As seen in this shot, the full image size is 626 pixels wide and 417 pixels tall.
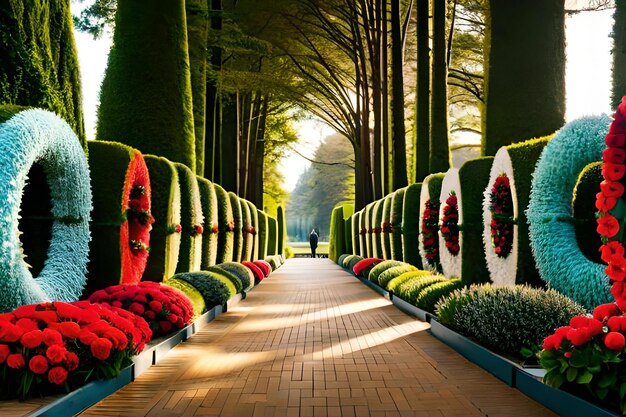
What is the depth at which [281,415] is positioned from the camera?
14.4 feet

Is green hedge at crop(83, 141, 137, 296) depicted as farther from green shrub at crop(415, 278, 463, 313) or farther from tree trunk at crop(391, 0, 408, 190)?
tree trunk at crop(391, 0, 408, 190)

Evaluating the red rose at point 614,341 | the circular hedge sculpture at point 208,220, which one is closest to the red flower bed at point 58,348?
the red rose at point 614,341

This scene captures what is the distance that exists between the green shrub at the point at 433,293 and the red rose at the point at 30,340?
610 cm

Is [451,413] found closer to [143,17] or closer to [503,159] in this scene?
[503,159]

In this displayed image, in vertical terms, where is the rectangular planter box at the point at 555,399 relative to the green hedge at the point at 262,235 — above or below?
below

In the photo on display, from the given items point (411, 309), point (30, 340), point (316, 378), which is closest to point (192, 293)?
point (411, 309)

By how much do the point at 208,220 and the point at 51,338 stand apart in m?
9.95

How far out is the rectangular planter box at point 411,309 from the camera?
941cm

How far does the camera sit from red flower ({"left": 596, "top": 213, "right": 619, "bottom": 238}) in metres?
4.20

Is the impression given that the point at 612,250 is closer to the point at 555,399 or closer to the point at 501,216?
the point at 555,399

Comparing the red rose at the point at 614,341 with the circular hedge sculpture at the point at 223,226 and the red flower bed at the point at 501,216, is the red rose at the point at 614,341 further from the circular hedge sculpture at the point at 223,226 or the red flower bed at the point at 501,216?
the circular hedge sculpture at the point at 223,226

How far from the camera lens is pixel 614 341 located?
391cm

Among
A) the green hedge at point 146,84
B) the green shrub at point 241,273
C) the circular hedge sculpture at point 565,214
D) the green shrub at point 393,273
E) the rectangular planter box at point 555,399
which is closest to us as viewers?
the rectangular planter box at point 555,399

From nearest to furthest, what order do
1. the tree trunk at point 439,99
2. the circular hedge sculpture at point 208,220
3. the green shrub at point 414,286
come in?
the green shrub at point 414,286
the circular hedge sculpture at point 208,220
the tree trunk at point 439,99
